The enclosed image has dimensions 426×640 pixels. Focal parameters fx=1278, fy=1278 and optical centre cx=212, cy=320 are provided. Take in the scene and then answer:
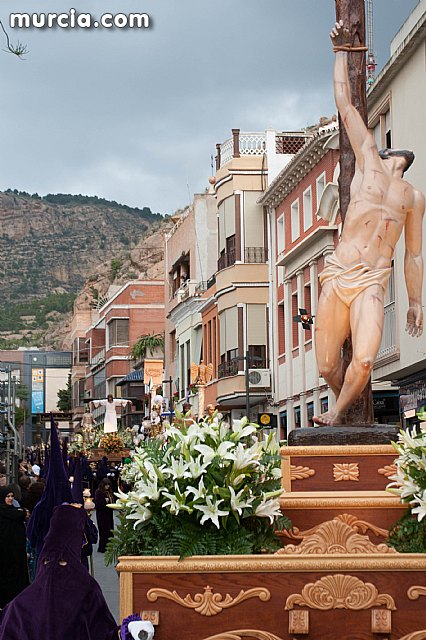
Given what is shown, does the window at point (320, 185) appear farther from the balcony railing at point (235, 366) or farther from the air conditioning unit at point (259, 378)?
the air conditioning unit at point (259, 378)

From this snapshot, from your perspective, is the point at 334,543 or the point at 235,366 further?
the point at 235,366

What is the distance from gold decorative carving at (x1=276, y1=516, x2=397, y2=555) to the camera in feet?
21.7

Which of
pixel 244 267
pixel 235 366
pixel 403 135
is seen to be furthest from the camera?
pixel 244 267

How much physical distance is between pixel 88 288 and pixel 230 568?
A: 533 feet

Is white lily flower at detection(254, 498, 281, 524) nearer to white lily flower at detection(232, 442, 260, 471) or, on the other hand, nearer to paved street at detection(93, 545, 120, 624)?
white lily flower at detection(232, 442, 260, 471)

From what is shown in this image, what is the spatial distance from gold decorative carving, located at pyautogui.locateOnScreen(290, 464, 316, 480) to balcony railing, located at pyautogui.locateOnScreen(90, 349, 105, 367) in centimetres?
10020

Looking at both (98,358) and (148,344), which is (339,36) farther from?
(98,358)

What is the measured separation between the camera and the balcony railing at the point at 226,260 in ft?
161

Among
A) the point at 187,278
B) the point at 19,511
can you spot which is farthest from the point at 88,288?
the point at 19,511

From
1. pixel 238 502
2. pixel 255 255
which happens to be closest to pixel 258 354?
pixel 255 255

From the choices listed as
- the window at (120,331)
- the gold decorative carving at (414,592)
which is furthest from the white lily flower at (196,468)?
the window at (120,331)

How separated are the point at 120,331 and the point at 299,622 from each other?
93953mm

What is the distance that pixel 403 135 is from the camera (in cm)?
2920

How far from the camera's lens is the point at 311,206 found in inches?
1577
